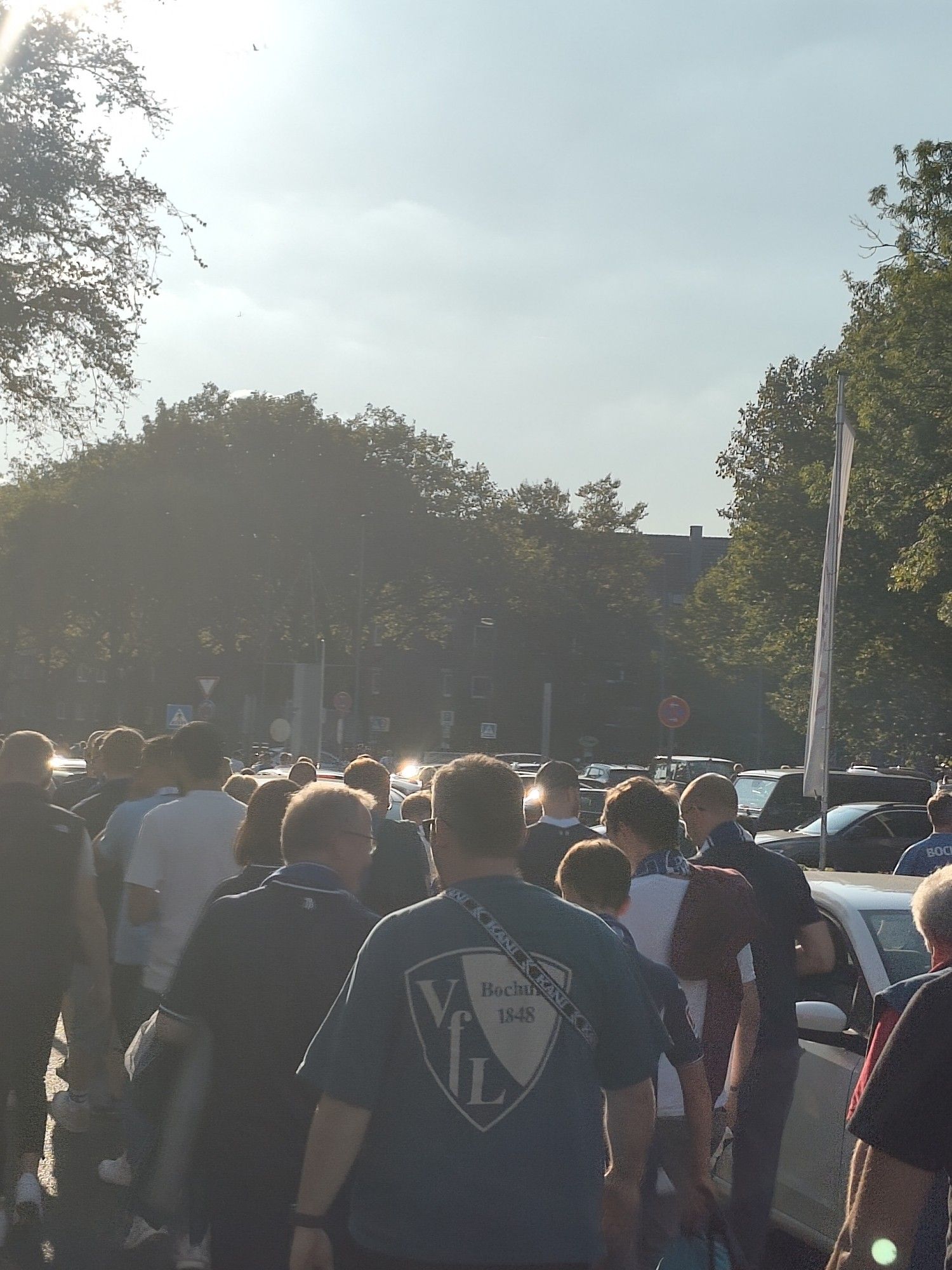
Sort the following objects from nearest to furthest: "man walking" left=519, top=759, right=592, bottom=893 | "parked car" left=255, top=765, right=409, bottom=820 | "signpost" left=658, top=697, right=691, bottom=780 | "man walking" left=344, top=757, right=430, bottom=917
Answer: "man walking" left=344, top=757, right=430, bottom=917 < "man walking" left=519, top=759, right=592, bottom=893 < "parked car" left=255, top=765, right=409, bottom=820 < "signpost" left=658, top=697, right=691, bottom=780

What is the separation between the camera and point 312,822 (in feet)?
13.5

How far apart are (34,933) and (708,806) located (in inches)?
102

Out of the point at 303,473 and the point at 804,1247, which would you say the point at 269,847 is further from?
the point at 303,473

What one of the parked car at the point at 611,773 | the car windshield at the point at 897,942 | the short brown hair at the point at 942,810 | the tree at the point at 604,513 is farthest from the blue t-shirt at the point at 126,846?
the tree at the point at 604,513

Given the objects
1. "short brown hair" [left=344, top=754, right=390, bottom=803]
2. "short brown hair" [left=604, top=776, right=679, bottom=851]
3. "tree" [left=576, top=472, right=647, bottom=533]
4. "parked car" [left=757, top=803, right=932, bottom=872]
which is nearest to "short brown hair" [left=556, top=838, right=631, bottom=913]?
"short brown hair" [left=604, top=776, right=679, bottom=851]

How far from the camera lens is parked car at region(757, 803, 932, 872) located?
21109 mm

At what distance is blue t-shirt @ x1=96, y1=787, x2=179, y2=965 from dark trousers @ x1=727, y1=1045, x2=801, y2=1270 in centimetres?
288

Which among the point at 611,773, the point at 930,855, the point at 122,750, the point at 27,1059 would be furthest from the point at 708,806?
the point at 611,773

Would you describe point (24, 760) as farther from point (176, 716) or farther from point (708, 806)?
point (176, 716)

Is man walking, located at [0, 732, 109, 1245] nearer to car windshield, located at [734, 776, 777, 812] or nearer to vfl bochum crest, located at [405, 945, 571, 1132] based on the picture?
vfl bochum crest, located at [405, 945, 571, 1132]

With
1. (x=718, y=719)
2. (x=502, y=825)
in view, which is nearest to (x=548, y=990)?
(x=502, y=825)

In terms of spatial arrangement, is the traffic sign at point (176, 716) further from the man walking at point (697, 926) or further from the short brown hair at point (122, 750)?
the man walking at point (697, 926)

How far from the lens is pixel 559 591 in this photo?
7175cm

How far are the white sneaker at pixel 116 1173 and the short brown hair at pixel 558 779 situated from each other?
2.80 m
